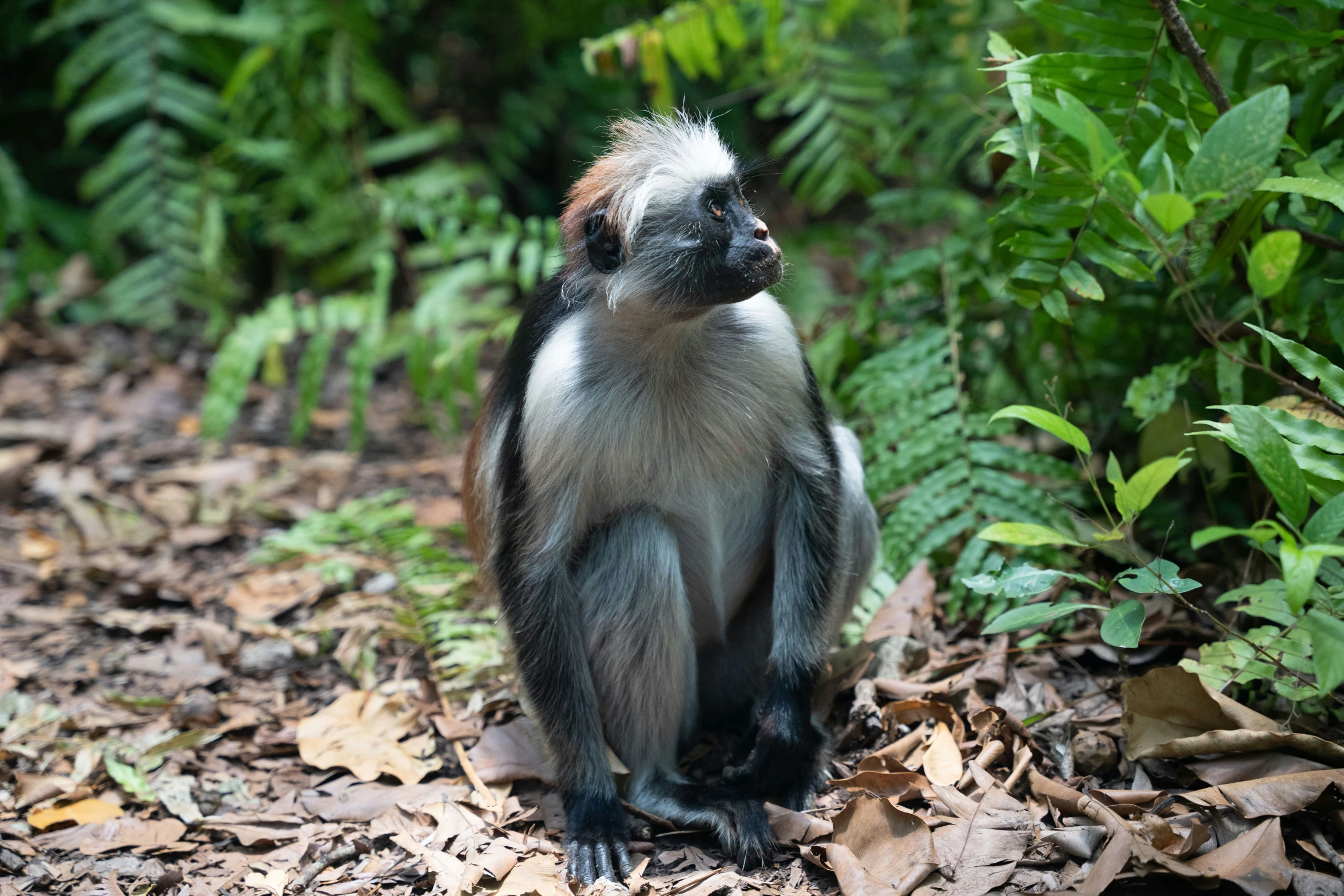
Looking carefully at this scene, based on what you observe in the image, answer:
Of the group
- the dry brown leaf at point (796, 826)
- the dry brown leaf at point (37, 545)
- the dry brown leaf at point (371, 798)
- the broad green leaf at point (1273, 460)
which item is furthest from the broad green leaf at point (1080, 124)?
the dry brown leaf at point (37, 545)

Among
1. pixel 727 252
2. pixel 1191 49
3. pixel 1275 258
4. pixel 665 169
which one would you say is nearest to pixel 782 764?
pixel 727 252

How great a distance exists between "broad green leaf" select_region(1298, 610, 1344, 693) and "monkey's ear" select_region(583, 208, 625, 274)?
3.11 m

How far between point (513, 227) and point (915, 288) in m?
3.12

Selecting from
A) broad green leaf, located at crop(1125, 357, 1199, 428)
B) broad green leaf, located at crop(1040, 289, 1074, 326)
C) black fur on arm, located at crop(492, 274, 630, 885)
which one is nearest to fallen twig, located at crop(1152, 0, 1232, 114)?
broad green leaf, located at crop(1040, 289, 1074, 326)

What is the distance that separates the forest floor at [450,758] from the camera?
13.4 ft

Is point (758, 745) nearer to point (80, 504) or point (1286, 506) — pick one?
point (1286, 506)

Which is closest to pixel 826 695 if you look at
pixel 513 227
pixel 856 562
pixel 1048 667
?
pixel 856 562

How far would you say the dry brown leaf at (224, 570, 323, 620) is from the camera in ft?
22.4

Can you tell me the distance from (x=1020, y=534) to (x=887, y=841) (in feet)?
4.49

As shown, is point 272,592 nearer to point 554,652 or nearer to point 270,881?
point 270,881

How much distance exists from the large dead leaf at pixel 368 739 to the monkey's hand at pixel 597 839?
97 cm

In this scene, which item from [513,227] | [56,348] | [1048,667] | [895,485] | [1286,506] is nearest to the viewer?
[1286,506]

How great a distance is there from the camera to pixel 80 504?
26.4 feet

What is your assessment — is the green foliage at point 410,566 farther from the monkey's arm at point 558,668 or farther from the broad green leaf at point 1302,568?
the broad green leaf at point 1302,568
